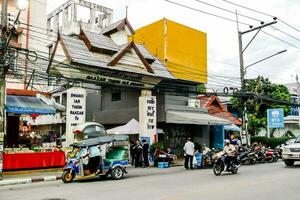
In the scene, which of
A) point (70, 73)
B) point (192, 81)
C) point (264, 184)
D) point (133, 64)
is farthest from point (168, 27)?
point (264, 184)

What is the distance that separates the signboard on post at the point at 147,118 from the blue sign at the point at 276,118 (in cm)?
1605

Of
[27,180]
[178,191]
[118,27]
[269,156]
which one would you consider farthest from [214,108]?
[178,191]

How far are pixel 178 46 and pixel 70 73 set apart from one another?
11.3 m

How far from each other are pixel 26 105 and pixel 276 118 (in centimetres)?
2376

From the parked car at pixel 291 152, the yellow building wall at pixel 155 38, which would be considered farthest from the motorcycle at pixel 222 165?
the yellow building wall at pixel 155 38

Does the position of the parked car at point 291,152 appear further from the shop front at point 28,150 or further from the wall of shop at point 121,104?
the shop front at point 28,150

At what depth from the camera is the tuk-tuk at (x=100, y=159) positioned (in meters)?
14.1

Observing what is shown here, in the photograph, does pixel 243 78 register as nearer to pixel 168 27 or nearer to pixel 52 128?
pixel 168 27

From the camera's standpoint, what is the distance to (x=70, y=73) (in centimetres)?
2045

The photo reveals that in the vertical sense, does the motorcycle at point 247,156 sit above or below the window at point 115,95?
below

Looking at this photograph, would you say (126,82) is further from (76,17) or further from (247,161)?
(76,17)

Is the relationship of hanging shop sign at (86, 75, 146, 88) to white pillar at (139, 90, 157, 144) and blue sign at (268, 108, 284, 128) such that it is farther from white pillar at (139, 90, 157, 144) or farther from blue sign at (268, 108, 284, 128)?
blue sign at (268, 108, 284, 128)

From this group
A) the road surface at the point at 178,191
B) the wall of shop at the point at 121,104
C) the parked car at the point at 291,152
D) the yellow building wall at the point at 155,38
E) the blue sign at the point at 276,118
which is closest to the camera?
the road surface at the point at 178,191

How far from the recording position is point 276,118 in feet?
113
